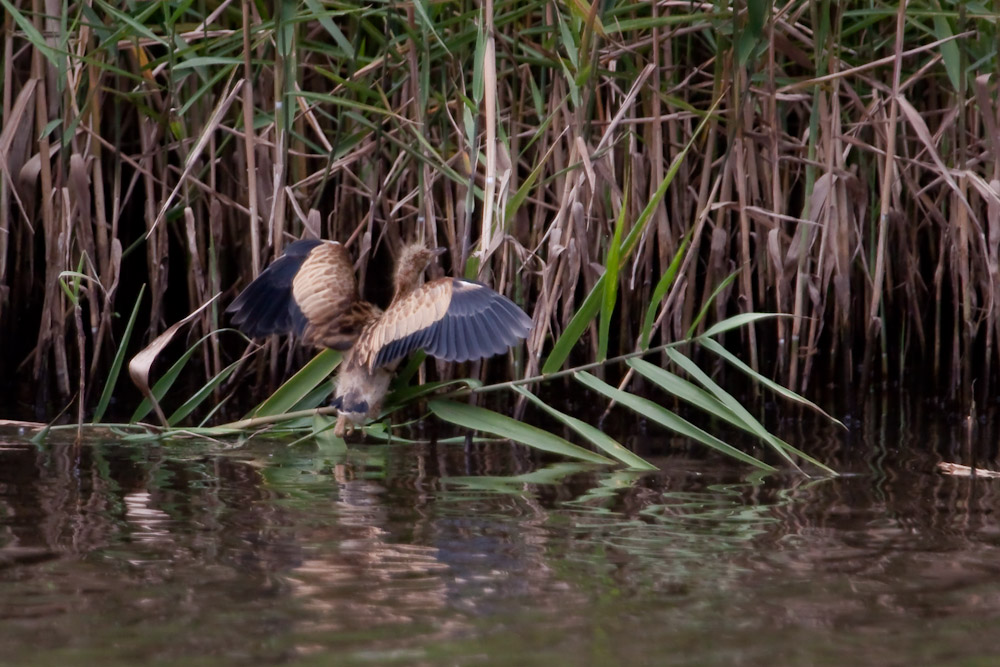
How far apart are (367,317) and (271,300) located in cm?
34

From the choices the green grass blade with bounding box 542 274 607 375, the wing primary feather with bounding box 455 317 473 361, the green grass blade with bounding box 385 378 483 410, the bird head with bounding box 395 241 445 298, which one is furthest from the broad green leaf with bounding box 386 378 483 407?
the bird head with bounding box 395 241 445 298

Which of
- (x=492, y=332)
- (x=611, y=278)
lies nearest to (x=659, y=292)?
(x=611, y=278)

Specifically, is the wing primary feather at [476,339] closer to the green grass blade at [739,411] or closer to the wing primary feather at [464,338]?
the wing primary feather at [464,338]

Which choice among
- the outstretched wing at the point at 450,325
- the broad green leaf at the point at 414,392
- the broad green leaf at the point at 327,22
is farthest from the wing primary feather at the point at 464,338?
the broad green leaf at the point at 327,22

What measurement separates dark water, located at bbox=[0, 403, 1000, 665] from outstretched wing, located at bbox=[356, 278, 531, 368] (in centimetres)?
35

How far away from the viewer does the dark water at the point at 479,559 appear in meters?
2.23

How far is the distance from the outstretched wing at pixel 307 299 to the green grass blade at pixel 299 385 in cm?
7

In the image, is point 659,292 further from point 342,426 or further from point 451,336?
point 342,426

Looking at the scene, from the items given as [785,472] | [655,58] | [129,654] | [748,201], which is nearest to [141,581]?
[129,654]

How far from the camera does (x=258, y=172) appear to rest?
4805 millimetres

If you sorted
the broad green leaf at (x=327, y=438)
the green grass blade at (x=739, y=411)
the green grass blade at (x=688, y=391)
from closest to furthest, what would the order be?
the green grass blade at (x=739, y=411) < the green grass blade at (x=688, y=391) < the broad green leaf at (x=327, y=438)

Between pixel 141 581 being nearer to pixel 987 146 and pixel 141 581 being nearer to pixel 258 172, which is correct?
pixel 258 172

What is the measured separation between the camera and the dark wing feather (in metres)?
4.26

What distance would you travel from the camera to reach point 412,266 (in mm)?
4203
